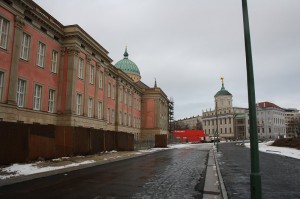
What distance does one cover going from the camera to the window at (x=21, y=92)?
2765 centimetres

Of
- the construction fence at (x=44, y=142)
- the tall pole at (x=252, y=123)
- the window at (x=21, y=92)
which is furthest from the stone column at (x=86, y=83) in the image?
the tall pole at (x=252, y=123)

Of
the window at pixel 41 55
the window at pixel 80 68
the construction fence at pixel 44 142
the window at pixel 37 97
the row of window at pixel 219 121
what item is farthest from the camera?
the row of window at pixel 219 121

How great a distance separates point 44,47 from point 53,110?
21.6 feet

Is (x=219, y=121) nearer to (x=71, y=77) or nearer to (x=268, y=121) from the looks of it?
(x=268, y=121)

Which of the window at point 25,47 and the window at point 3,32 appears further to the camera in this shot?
the window at point 25,47

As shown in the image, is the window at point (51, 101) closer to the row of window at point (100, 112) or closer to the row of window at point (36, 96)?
the row of window at point (36, 96)

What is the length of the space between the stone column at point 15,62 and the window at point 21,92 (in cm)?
174

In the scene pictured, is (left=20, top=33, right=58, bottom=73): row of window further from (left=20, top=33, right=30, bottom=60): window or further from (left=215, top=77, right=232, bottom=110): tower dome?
(left=215, top=77, right=232, bottom=110): tower dome

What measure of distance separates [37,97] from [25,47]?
4.94m

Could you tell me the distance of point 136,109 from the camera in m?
71.8

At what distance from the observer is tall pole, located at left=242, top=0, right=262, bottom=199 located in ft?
17.3

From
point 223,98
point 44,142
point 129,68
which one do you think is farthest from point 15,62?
point 223,98

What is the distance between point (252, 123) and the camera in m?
5.45

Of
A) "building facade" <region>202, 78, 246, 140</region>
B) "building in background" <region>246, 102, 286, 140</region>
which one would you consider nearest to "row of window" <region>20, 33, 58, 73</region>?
"building facade" <region>202, 78, 246, 140</region>
